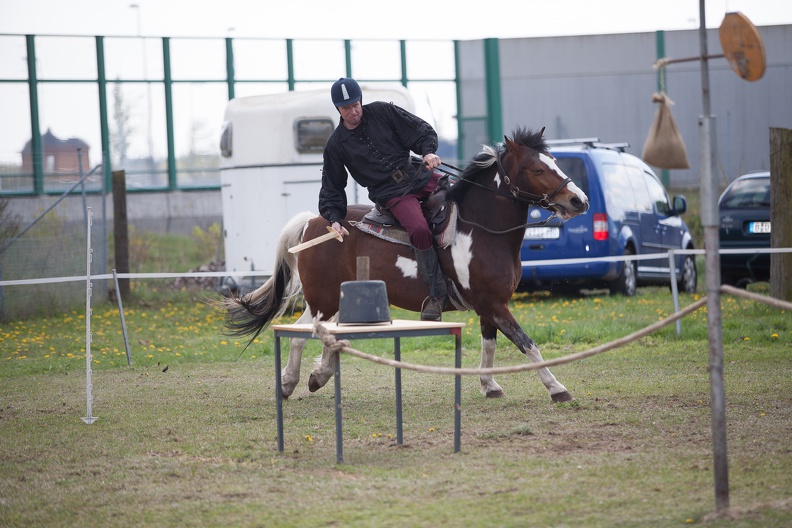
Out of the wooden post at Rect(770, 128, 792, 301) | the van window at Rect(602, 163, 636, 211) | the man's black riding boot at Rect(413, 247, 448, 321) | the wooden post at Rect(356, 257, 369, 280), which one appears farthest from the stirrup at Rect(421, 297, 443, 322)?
the van window at Rect(602, 163, 636, 211)

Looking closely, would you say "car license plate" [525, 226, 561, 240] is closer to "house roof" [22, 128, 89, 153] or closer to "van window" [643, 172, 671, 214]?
"van window" [643, 172, 671, 214]

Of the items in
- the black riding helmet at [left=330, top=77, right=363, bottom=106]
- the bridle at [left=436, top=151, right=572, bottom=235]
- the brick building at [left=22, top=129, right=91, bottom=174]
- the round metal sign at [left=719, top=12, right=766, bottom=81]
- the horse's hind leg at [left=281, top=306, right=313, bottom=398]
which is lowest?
the horse's hind leg at [left=281, top=306, right=313, bottom=398]

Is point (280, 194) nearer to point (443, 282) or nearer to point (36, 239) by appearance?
point (36, 239)

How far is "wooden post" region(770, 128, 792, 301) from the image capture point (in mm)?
12680

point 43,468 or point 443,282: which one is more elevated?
point 443,282

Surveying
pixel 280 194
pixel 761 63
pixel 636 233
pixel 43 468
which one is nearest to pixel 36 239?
pixel 280 194

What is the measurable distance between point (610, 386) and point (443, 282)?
179 cm

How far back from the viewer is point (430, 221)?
796cm

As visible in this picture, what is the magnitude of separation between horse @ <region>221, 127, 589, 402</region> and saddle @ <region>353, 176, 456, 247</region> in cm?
7

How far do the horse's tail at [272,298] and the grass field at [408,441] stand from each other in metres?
0.65

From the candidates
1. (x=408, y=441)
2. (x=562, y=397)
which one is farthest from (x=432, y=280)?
(x=408, y=441)

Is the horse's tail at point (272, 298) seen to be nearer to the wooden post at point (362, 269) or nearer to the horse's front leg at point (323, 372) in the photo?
the horse's front leg at point (323, 372)

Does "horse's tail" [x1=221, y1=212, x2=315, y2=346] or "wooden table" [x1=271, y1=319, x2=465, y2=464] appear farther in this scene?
"horse's tail" [x1=221, y1=212, x2=315, y2=346]

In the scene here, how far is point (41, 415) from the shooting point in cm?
798
